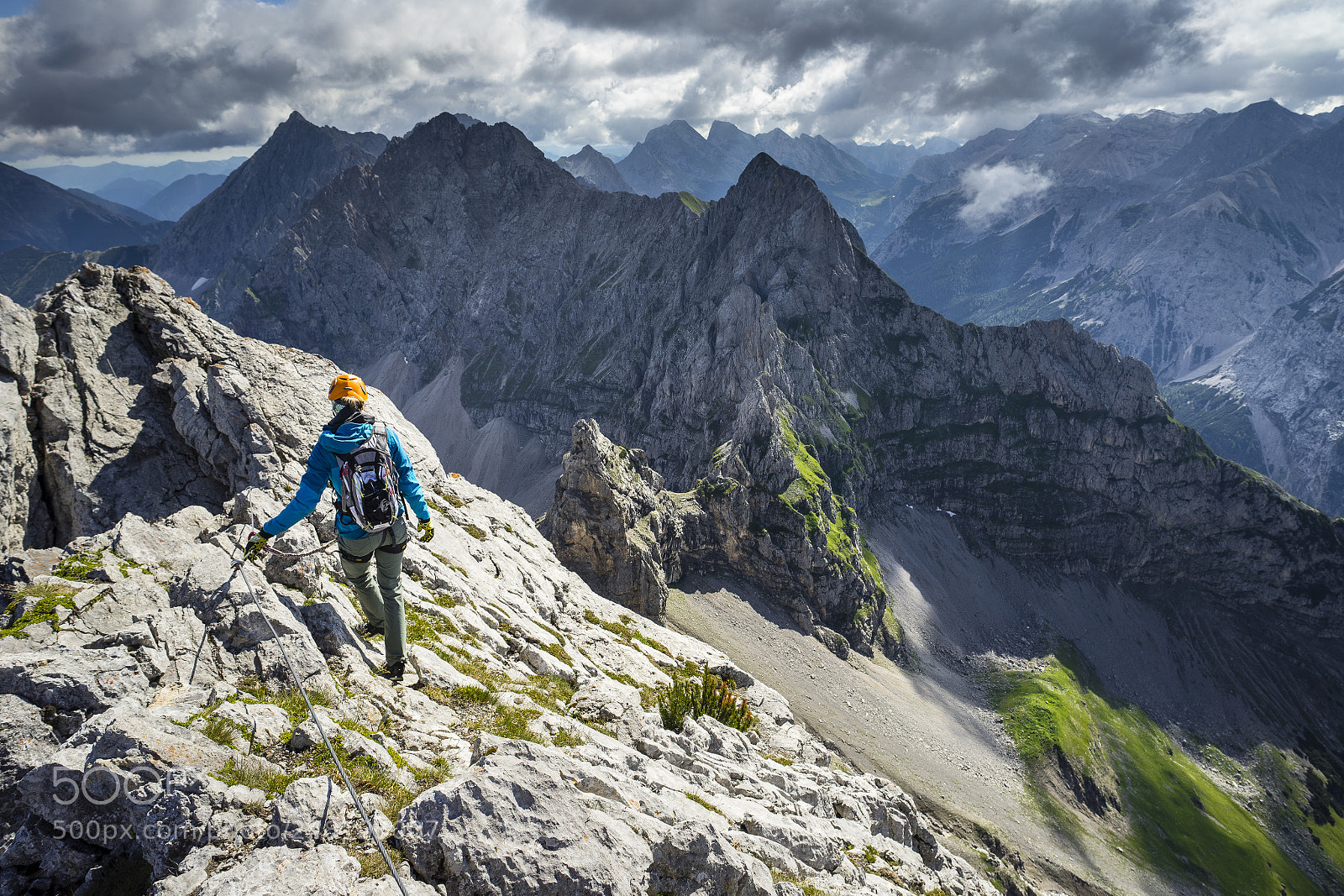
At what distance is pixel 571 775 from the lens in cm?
937

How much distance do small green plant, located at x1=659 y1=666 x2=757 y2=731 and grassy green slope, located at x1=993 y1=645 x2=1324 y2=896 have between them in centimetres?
7112

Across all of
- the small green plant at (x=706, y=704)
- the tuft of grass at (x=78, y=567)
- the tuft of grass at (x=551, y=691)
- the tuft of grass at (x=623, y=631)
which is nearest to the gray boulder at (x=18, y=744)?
the tuft of grass at (x=78, y=567)

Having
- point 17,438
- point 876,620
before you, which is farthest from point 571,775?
point 876,620

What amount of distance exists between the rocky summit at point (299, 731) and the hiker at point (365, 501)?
100 cm

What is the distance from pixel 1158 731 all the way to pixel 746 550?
7636 cm

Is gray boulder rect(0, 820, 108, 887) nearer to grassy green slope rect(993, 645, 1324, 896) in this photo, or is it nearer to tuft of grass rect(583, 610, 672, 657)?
tuft of grass rect(583, 610, 672, 657)

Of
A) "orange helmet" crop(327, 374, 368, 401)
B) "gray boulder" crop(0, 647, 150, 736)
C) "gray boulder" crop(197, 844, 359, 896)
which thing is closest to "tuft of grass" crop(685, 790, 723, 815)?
"gray boulder" crop(197, 844, 359, 896)

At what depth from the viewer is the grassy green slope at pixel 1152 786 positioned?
74.4m

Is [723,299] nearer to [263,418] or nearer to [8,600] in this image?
[263,418]

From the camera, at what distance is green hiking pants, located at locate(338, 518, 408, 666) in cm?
1089

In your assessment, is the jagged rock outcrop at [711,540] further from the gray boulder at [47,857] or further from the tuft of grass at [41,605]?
the gray boulder at [47,857]

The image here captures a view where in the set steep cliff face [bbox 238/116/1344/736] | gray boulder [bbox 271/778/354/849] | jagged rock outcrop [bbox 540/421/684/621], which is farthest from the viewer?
steep cliff face [bbox 238/116/1344/736]

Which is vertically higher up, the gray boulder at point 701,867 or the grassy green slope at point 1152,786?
the gray boulder at point 701,867

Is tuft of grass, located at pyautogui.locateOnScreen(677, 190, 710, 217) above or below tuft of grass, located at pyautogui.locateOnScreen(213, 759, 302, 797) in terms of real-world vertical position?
above
